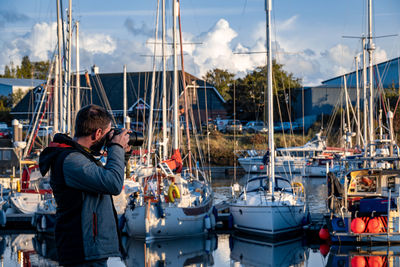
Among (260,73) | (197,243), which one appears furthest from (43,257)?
(260,73)

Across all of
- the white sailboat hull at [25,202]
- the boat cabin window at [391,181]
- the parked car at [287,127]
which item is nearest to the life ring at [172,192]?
the white sailboat hull at [25,202]

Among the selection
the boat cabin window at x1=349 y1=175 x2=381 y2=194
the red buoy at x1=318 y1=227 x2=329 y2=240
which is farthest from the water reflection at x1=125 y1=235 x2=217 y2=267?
the boat cabin window at x1=349 y1=175 x2=381 y2=194

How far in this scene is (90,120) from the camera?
4406 mm

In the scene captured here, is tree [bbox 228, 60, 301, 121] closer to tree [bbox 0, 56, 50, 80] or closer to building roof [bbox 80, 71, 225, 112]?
building roof [bbox 80, 71, 225, 112]

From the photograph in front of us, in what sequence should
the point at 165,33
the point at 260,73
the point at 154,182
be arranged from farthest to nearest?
1. the point at 260,73
2. the point at 165,33
3. the point at 154,182

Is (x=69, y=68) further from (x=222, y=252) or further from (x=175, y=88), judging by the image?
(x=222, y=252)

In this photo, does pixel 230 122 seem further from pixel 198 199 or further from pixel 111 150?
pixel 111 150

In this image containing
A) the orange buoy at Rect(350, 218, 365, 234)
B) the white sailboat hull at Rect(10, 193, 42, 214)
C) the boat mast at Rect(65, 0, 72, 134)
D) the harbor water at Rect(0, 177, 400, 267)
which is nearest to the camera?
the harbor water at Rect(0, 177, 400, 267)

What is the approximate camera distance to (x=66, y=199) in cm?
431

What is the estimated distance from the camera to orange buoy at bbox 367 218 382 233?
17.1m

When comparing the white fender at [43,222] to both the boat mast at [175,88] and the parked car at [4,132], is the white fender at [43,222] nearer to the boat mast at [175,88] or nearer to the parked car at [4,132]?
the boat mast at [175,88]

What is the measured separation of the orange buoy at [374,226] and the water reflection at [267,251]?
6.19 ft

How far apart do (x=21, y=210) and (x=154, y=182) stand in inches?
225

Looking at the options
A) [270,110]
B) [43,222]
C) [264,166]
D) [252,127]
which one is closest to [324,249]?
[270,110]
